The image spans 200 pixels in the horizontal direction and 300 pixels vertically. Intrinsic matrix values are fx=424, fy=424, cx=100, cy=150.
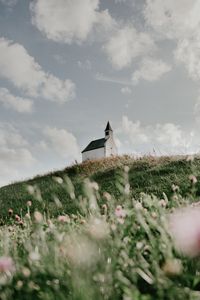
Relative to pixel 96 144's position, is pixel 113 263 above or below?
below

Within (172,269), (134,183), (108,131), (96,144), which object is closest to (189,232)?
(172,269)

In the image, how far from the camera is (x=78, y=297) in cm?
214

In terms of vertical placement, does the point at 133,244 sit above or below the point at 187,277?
above

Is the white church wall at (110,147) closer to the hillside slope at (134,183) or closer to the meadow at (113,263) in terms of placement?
the hillside slope at (134,183)

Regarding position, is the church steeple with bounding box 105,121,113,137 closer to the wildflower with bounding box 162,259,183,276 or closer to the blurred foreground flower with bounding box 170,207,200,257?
the wildflower with bounding box 162,259,183,276

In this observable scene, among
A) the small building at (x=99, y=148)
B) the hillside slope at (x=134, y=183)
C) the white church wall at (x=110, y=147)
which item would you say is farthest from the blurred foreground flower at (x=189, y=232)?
the white church wall at (x=110, y=147)

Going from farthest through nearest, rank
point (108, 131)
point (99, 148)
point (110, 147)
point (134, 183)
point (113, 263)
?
point (108, 131) → point (110, 147) → point (99, 148) → point (134, 183) → point (113, 263)

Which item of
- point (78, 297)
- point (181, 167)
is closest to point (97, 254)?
point (78, 297)

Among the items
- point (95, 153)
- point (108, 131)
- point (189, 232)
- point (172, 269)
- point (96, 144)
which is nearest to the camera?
point (189, 232)

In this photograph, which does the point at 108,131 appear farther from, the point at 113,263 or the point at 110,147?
the point at 113,263

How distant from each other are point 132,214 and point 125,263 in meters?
0.65

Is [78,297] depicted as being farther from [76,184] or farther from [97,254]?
[76,184]

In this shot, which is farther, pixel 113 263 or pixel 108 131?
pixel 108 131

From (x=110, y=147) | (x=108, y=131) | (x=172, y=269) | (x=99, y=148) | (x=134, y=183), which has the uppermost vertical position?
(x=108, y=131)
